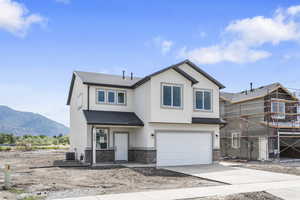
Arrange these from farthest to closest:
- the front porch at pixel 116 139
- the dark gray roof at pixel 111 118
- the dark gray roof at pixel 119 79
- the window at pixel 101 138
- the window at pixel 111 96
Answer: the window at pixel 111 96 < the window at pixel 101 138 < the dark gray roof at pixel 119 79 < the front porch at pixel 116 139 < the dark gray roof at pixel 111 118

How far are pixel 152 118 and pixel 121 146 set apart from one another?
359cm

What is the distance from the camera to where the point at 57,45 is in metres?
17.1

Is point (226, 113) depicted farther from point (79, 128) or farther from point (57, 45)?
point (57, 45)

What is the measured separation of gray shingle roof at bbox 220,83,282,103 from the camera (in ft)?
87.6

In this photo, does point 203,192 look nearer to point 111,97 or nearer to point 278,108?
point 111,97

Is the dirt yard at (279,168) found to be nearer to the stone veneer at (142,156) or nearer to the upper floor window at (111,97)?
the stone veneer at (142,156)

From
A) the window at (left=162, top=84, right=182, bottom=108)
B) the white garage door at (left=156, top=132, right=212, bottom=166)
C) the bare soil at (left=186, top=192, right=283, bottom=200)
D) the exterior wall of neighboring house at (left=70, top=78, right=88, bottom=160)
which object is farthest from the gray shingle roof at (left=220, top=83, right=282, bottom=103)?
the bare soil at (left=186, top=192, right=283, bottom=200)

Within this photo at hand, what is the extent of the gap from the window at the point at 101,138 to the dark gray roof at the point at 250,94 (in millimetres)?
13506

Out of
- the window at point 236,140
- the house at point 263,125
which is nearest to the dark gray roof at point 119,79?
the house at point 263,125

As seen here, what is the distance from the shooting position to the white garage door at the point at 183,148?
66.5ft

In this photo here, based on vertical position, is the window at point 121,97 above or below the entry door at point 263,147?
above

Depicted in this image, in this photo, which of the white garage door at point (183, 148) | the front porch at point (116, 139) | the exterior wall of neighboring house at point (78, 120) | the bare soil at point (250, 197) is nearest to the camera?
the bare soil at point (250, 197)

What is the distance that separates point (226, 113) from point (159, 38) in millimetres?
15996

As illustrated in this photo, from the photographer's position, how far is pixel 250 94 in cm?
2839
